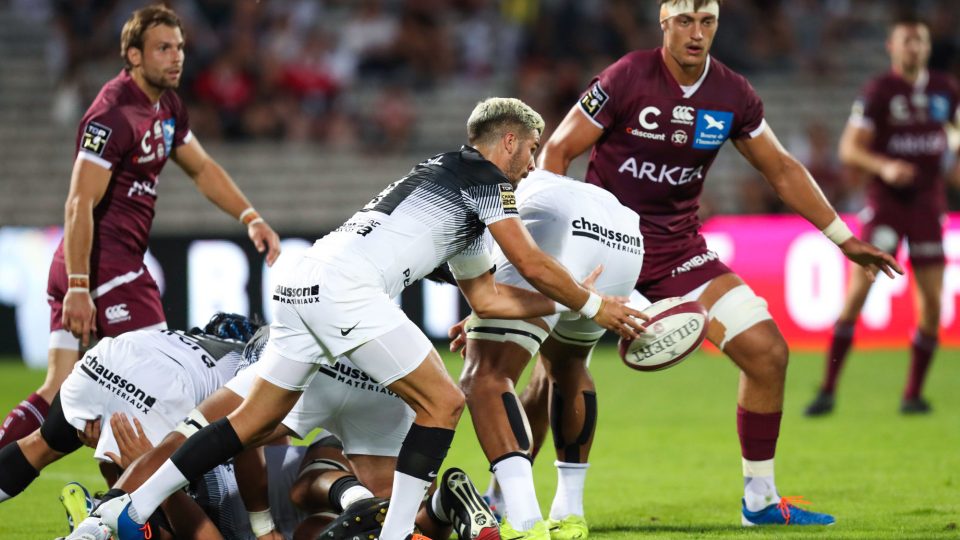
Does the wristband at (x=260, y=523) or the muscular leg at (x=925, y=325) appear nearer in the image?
the wristband at (x=260, y=523)

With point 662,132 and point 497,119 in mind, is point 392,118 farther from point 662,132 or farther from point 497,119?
point 497,119

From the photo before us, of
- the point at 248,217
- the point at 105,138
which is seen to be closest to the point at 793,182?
the point at 248,217

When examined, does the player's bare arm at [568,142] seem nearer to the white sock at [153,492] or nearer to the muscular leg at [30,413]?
the white sock at [153,492]

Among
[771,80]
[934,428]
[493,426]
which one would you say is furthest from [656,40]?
[493,426]

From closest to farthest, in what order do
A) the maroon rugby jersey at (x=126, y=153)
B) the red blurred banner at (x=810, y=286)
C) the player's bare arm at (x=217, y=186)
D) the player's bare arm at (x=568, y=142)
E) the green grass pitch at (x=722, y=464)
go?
the green grass pitch at (x=722, y=464) < the player's bare arm at (x=568, y=142) < the maroon rugby jersey at (x=126, y=153) < the player's bare arm at (x=217, y=186) < the red blurred banner at (x=810, y=286)

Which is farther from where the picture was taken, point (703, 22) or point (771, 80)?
point (771, 80)

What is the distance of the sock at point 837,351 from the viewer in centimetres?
948

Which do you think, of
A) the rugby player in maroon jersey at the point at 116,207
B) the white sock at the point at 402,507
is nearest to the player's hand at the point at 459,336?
the white sock at the point at 402,507

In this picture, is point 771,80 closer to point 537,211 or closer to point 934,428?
point 934,428

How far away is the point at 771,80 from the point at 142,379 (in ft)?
47.2

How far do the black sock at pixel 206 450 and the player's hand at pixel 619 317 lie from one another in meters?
1.47

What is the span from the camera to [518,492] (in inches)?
201

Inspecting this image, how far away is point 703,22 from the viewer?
612 centimetres

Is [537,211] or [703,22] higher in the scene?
[703,22]
